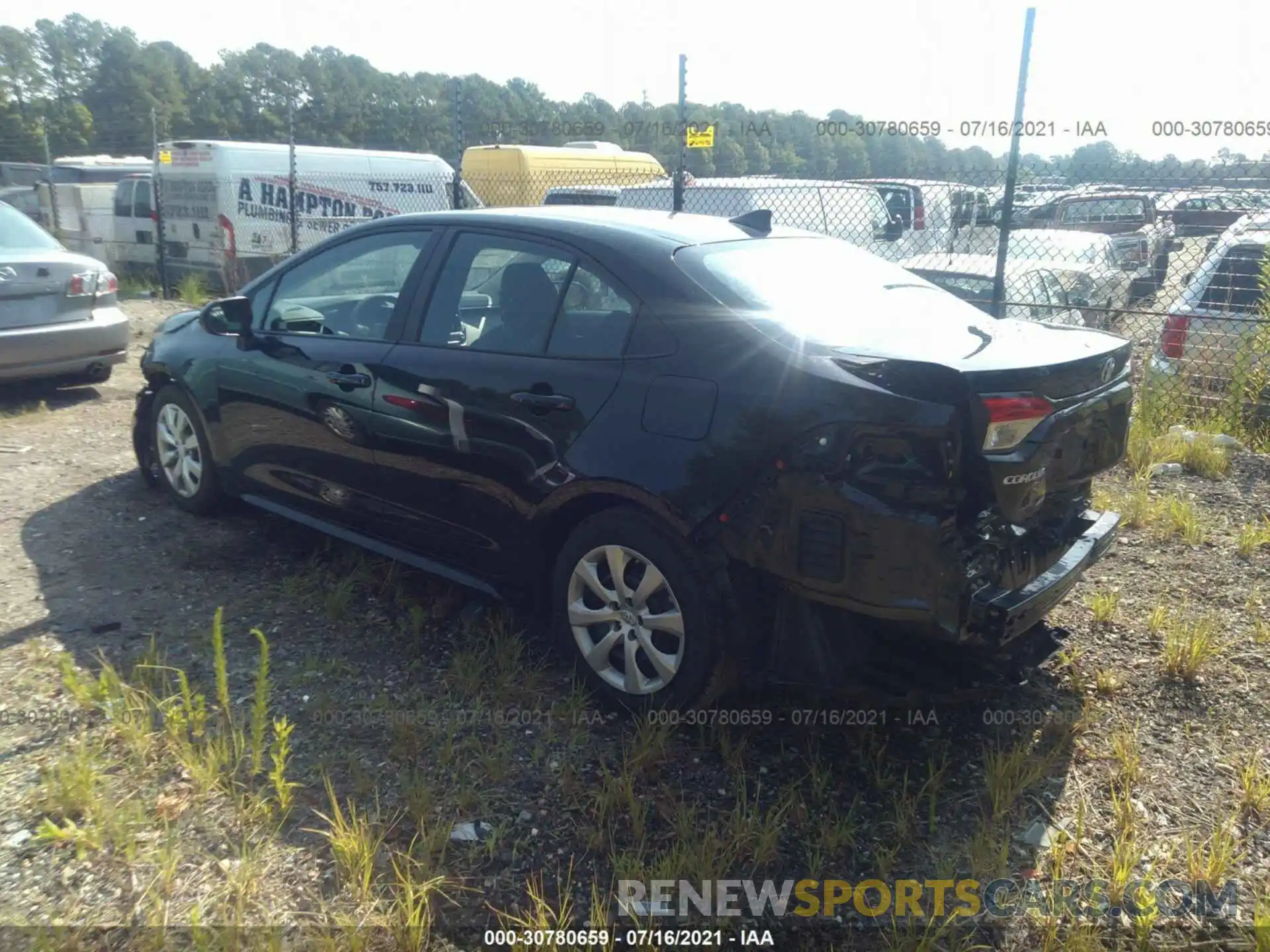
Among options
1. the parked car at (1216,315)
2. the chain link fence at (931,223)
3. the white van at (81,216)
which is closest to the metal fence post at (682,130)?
the chain link fence at (931,223)

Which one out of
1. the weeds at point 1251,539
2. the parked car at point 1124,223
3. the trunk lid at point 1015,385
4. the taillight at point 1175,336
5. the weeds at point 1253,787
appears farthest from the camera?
the parked car at point 1124,223

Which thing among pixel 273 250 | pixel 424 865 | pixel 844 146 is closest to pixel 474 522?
pixel 424 865

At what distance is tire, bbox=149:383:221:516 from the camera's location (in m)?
5.00

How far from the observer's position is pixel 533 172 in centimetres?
1552

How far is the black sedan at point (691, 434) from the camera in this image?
2.79m

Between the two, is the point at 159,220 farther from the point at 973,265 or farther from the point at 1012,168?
the point at 1012,168

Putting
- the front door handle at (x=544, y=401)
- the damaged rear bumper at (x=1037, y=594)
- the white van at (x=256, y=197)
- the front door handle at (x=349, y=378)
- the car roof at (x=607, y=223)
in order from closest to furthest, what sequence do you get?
the damaged rear bumper at (x=1037, y=594), the front door handle at (x=544, y=401), the car roof at (x=607, y=223), the front door handle at (x=349, y=378), the white van at (x=256, y=197)

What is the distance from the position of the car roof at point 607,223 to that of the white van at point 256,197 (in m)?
10.0

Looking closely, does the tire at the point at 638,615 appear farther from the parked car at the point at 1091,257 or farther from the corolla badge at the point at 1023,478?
the parked car at the point at 1091,257

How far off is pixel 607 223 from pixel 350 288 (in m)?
1.42

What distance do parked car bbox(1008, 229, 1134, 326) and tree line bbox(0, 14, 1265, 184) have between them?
86 cm

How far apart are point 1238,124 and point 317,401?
6774 millimetres

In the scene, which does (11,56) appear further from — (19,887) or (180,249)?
(19,887)

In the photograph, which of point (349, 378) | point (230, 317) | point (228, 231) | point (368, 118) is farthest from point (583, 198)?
point (368, 118)
